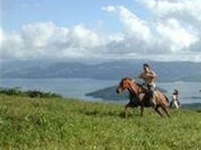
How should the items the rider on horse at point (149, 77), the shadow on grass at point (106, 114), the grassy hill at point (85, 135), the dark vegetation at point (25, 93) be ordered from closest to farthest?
the grassy hill at point (85, 135), the shadow on grass at point (106, 114), the rider on horse at point (149, 77), the dark vegetation at point (25, 93)

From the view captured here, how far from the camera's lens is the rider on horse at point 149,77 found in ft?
108

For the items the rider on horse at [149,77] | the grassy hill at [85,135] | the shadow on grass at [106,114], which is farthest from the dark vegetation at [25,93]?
the grassy hill at [85,135]

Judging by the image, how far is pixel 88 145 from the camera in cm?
2017

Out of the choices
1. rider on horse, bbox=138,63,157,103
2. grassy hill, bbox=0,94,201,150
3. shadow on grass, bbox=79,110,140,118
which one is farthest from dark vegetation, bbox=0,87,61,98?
grassy hill, bbox=0,94,201,150

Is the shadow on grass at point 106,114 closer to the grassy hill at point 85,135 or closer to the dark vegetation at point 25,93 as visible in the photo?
the grassy hill at point 85,135

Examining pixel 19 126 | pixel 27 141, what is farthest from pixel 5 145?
pixel 19 126

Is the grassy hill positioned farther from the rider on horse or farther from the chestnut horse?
the chestnut horse

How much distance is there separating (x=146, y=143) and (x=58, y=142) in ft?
9.08

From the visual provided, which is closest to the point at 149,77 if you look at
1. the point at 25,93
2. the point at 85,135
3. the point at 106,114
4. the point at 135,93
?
the point at 135,93

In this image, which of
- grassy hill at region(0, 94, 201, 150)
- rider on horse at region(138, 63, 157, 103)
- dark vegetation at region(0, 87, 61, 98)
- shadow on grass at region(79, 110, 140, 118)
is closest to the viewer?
grassy hill at region(0, 94, 201, 150)

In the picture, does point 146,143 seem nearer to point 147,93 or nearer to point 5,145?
point 5,145

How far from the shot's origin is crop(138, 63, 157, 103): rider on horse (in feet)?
108

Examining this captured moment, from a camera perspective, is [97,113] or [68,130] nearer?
[68,130]

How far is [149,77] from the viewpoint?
33.2 metres
